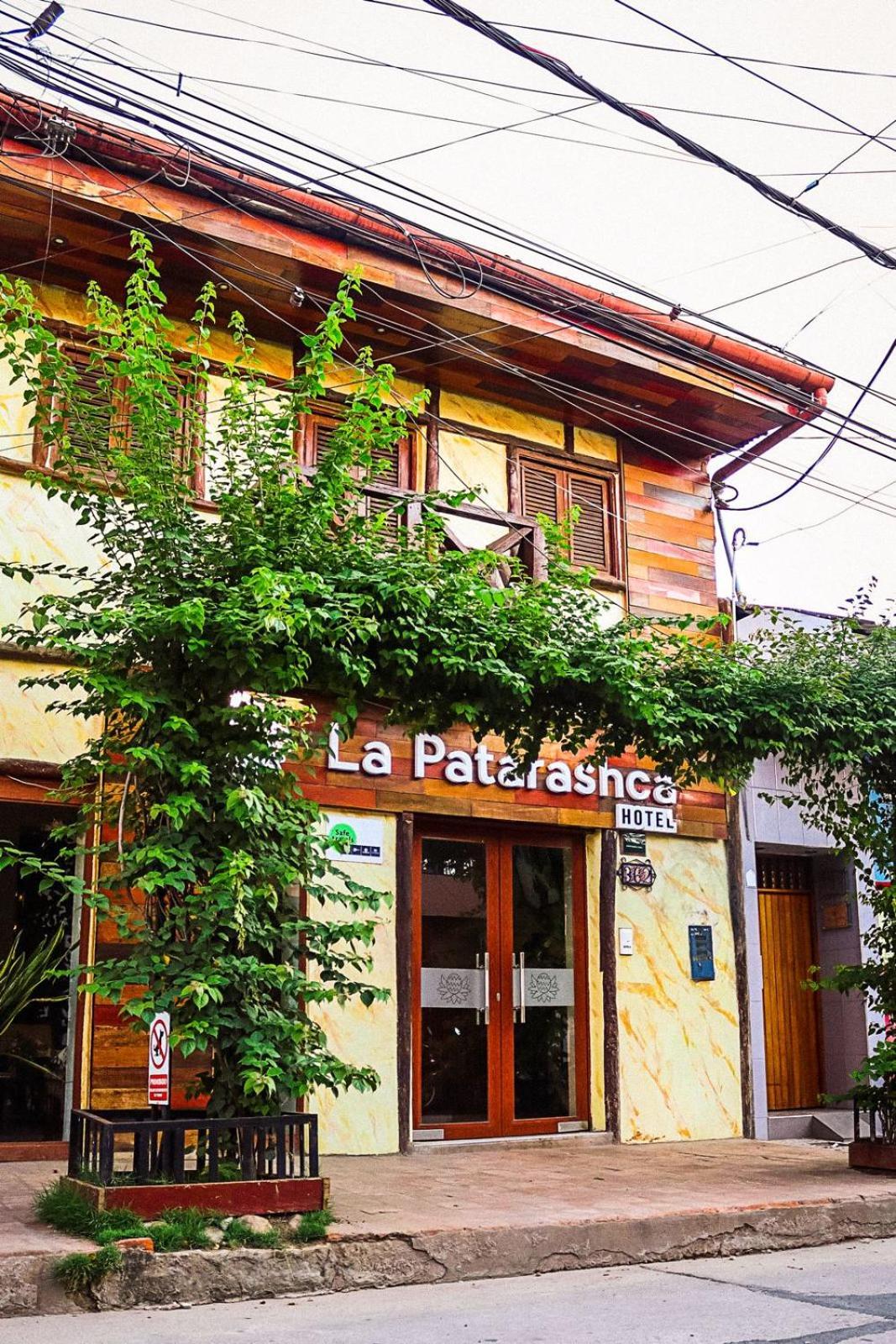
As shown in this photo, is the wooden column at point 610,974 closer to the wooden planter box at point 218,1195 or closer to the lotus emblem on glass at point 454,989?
the lotus emblem on glass at point 454,989

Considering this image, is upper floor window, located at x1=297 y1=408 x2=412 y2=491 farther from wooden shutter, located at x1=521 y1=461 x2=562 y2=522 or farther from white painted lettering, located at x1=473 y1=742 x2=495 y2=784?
white painted lettering, located at x1=473 y1=742 x2=495 y2=784

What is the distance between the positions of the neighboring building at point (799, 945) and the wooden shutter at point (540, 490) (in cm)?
210

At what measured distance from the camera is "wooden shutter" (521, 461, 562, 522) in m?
12.2

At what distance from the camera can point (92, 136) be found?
31.9ft

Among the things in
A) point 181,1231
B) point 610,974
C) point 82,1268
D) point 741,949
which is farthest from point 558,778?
point 82,1268

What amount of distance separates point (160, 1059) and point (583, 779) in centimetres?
577

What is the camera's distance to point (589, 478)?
12.6 m

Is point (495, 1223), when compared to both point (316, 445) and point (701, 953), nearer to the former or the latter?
point (701, 953)

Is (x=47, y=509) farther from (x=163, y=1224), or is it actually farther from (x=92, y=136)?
(x=163, y=1224)

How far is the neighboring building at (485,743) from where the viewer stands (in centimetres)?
952

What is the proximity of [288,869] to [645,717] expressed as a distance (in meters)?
2.51

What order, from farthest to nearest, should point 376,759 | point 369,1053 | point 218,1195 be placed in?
point 376,759
point 369,1053
point 218,1195

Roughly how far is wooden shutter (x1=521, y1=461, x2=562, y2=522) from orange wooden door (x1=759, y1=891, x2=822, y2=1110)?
4.46 m

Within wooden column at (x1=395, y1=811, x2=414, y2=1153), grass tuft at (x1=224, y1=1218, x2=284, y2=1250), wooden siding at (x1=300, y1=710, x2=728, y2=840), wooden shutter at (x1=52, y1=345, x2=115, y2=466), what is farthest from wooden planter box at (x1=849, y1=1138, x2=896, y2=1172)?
wooden shutter at (x1=52, y1=345, x2=115, y2=466)
